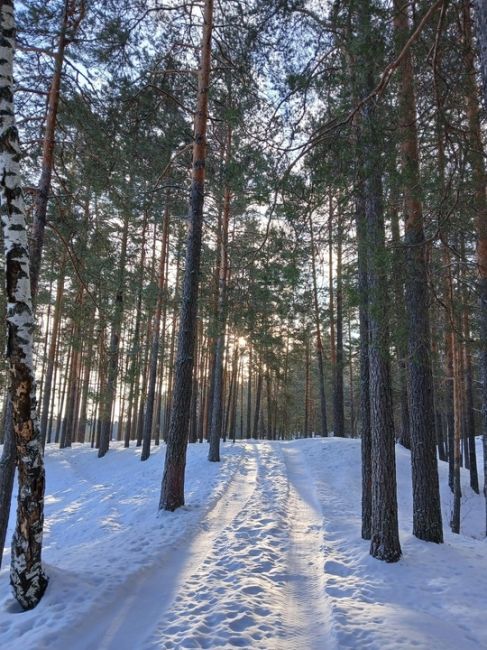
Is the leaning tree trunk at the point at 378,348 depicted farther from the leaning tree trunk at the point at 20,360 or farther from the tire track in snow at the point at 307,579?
the leaning tree trunk at the point at 20,360

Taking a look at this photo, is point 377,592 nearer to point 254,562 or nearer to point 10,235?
point 254,562

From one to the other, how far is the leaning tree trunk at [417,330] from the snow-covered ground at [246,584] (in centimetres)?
64

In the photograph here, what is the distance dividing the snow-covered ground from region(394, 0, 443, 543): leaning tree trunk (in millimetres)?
644

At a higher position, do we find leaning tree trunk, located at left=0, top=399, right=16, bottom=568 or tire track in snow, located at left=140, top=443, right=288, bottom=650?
leaning tree trunk, located at left=0, top=399, right=16, bottom=568

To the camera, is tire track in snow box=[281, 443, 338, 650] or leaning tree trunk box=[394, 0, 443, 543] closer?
A: tire track in snow box=[281, 443, 338, 650]

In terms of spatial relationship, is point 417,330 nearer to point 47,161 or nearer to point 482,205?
point 482,205

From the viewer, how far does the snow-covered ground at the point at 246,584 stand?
3.52 m

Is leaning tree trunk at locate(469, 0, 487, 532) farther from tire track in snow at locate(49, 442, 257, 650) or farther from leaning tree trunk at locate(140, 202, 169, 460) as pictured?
leaning tree trunk at locate(140, 202, 169, 460)

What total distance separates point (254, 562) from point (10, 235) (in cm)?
494

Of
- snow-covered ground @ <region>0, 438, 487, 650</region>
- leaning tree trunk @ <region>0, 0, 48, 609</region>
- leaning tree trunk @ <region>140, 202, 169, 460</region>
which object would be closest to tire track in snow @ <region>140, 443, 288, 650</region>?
snow-covered ground @ <region>0, 438, 487, 650</region>

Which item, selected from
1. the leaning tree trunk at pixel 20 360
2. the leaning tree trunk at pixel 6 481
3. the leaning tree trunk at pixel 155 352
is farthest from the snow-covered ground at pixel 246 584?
the leaning tree trunk at pixel 155 352

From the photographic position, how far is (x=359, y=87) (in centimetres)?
526

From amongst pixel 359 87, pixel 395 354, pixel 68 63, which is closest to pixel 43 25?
pixel 68 63

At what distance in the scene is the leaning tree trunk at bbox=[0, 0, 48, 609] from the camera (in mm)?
3936
